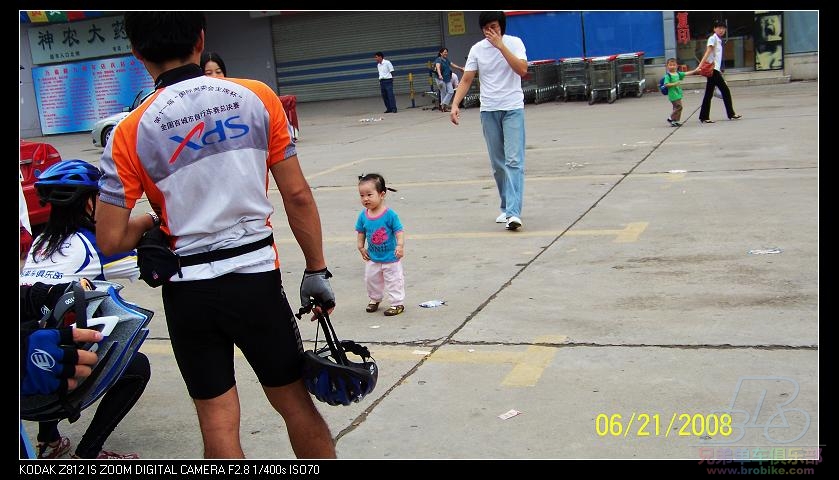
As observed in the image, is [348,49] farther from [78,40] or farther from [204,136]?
[204,136]

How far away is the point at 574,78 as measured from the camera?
22359mm

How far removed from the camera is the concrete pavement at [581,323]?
4133 mm

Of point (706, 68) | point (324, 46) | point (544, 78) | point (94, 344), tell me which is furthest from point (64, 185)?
point (324, 46)

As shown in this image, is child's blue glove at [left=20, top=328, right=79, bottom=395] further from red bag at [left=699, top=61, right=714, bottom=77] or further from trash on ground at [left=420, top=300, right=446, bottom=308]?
red bag at [left=699, top=61, right=714, bottom=77]

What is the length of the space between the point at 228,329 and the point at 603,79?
19.3 meters

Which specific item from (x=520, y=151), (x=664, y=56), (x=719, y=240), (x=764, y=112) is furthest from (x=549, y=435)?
(x=664, y=56)

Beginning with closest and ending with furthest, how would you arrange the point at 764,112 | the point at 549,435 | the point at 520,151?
the point at 549,435
the point at 520,151
the point at 764,112

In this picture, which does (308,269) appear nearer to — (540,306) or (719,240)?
(540,306)

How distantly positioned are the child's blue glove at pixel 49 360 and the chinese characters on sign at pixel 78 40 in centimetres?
2705

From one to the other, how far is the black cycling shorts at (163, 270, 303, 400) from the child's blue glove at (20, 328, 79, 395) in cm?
57

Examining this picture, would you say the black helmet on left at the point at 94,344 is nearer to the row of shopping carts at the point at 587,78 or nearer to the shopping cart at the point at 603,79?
the row of shopping carts at the point at 587,78

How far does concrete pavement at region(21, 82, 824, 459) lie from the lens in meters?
4.13

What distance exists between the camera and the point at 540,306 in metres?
6.00
